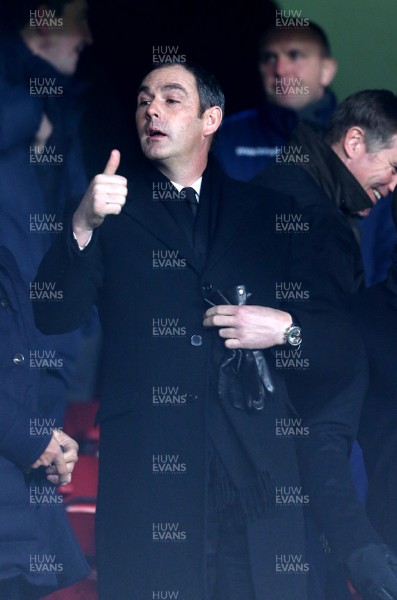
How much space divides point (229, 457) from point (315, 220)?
75 cm

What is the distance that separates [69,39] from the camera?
4.25 meters

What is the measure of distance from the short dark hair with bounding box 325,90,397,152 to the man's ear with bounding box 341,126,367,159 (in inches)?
0.5

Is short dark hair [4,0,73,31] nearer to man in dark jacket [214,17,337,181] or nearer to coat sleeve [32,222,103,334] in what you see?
man in dark jacket [214,17,337,181]

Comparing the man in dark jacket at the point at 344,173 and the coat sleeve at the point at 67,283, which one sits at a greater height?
the man in dark jacket at the point at 344,173

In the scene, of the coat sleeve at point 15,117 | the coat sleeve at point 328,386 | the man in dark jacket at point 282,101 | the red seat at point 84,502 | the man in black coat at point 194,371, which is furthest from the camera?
the man in dark jacket at point 282,101

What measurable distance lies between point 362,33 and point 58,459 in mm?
1789

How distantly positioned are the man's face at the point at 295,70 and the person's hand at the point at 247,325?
105 centimetres

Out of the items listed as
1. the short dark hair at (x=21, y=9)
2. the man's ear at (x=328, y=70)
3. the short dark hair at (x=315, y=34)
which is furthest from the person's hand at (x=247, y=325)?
the short dark hair at (x=21, y=9)

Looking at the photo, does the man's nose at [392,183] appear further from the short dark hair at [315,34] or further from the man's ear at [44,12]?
the man's ear at [44,12]

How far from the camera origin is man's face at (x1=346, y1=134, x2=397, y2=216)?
3.83m

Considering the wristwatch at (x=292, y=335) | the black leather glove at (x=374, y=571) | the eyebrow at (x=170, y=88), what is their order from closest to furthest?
the black leather glove at (x=374, y=571) < the wristwatch at (x=292, y=335) < the eyebrow at (x=170, y=88)

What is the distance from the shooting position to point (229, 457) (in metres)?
3.27

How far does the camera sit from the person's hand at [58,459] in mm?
3301

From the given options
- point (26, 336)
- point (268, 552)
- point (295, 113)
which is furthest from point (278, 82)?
point (268, 552)
